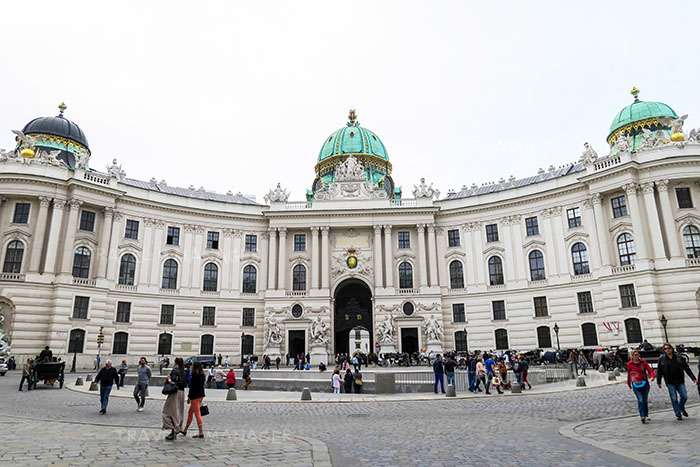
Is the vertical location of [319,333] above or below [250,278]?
below

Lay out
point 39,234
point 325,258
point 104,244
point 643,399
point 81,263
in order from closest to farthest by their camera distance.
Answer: point 643,399 < point 39,234 < point 81,263 < point 104,244 < point 325,258

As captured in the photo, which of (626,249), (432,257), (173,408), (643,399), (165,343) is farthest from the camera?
(432,257)

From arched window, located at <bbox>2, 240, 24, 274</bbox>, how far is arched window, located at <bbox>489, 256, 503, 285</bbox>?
4345 centimetres

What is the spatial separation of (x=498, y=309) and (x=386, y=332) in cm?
1141

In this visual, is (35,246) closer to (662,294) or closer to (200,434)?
(200,434)

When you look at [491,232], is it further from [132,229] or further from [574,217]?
[132,229]

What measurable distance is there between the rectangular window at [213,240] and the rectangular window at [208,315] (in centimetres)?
637

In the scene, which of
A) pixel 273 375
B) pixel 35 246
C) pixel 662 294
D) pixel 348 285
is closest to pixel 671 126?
pixel 662 294

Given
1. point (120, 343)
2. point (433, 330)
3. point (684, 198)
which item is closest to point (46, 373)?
point (120, 343)

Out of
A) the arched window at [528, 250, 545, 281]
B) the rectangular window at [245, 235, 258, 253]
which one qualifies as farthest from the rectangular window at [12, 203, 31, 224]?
the arched window at [528, 250, 545, 281]

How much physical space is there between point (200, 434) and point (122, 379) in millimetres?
17878

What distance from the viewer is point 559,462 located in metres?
7.79

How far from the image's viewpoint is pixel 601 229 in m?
41.4

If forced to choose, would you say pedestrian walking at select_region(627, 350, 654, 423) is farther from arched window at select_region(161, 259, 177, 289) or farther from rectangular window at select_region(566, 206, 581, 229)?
arched window at select_region(161, 259, 177, 289)
